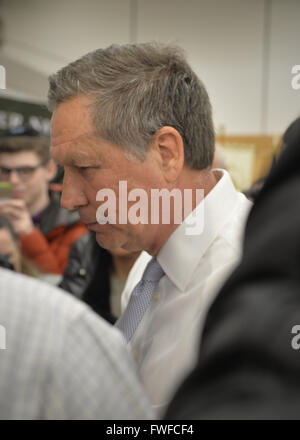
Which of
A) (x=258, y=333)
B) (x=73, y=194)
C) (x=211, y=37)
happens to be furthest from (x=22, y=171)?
(x=211, y=37)

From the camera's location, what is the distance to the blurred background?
464 centimetres

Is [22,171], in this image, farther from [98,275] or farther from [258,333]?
[258,333]

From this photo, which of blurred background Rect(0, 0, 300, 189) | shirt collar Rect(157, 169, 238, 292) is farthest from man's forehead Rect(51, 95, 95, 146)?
blurred background Rect(0, 0, 300, 189)

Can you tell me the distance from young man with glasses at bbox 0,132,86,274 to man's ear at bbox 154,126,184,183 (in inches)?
56.2

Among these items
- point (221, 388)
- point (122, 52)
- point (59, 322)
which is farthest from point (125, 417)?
point (122, 52)

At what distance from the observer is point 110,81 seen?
1000 millimetres

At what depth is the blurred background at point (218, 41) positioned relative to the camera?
4.64 metres

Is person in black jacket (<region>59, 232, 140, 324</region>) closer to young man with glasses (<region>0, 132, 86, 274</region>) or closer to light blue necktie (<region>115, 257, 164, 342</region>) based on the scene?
young man with glasses (<region>0, 132, 86, 274</region>)

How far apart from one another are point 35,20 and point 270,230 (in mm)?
4990

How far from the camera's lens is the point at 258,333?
22 centimetres

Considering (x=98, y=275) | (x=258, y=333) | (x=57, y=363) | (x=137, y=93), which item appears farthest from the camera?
(x=98, y=275)

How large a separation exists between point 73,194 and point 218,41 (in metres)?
4.46

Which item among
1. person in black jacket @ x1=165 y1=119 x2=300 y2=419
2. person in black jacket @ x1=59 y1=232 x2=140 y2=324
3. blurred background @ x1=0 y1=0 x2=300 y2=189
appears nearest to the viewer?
person in black jacket @ x1=165 y1=119 x2=300 y2=419

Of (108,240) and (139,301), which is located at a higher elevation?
(108,240)
